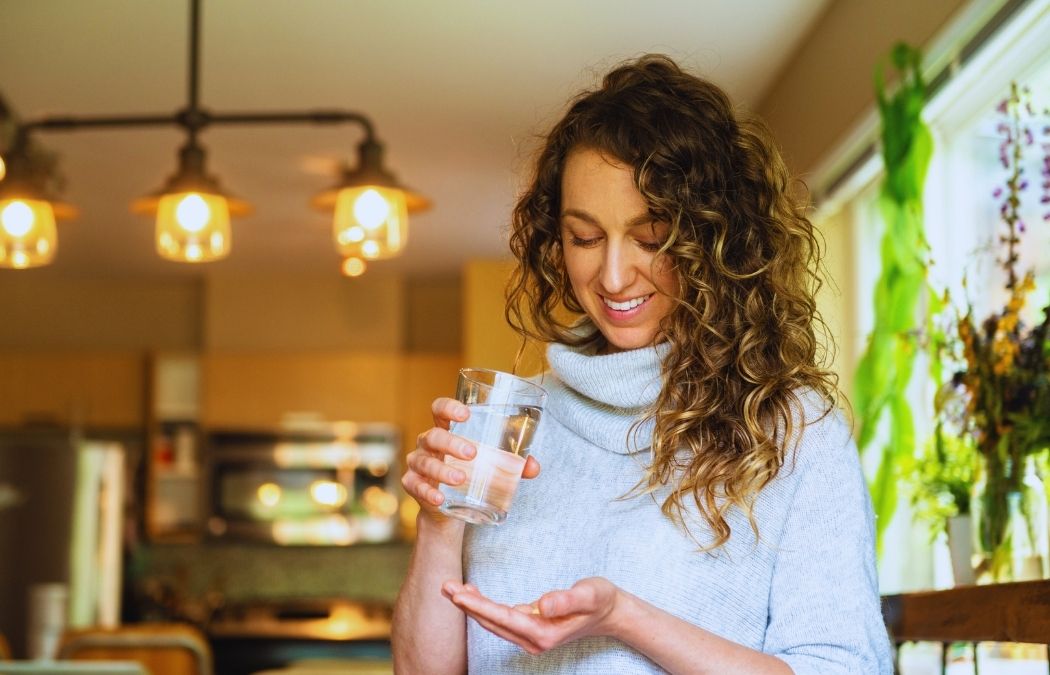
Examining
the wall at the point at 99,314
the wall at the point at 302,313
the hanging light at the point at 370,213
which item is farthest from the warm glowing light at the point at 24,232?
the wall at the point at 99,314

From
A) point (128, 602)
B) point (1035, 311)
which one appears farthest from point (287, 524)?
point (1035, 311)

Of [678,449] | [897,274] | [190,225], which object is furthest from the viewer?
[190,225]

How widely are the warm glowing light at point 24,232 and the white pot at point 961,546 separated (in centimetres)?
205

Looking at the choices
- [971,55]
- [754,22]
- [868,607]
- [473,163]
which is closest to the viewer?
[868,607]

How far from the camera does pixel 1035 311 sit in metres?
2.37

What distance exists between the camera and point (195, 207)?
9.23 ft

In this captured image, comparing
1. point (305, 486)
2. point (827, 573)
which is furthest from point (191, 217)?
point (305, 486)

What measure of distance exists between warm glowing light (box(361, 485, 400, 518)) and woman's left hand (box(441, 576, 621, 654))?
5510 mm

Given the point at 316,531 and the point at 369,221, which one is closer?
the point at 369,221

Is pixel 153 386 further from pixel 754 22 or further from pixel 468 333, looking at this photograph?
pixel 754 22

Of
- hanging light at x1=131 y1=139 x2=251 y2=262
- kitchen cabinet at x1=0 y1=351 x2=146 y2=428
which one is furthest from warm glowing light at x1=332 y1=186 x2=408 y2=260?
kitchen cabinet at x1=0 y1=351 x2=146 y2=428

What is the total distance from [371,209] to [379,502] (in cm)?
380

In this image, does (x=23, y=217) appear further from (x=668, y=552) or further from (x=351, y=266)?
(x=668, y=552)

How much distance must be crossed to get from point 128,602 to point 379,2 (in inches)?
161
